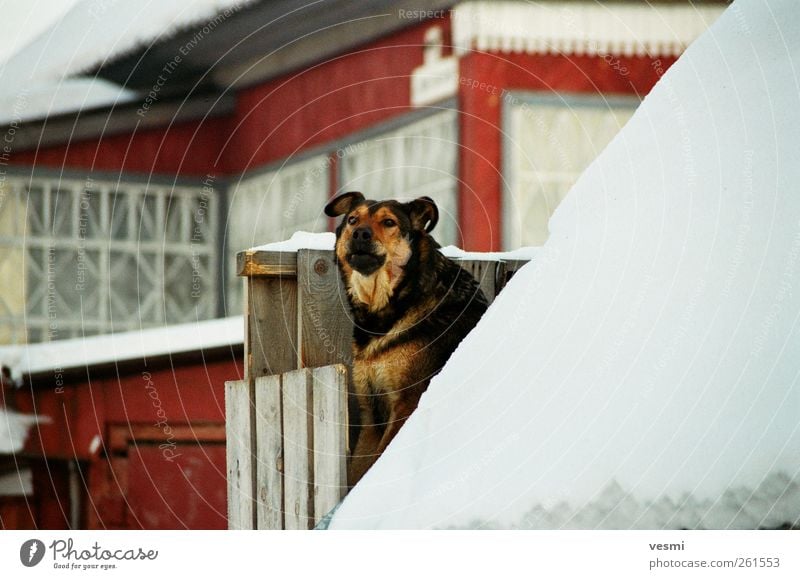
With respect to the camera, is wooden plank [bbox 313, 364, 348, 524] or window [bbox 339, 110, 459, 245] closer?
wooden plank [bbox 313, 364, 348, 524]

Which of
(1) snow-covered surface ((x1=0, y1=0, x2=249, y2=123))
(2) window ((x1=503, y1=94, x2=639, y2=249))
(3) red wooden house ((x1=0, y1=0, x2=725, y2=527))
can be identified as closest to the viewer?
(1) snow-covered surface ((x1=0, y1=0, x2=249, y2=123))

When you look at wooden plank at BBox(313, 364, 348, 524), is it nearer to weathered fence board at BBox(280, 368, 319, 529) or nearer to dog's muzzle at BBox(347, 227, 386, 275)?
weathered fence board at BBox(280, 368, 319, 529)

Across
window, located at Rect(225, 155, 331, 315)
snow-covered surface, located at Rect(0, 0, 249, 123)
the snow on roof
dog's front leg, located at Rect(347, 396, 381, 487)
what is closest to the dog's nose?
dog's front leg, located at Rect(347, 396, 381, 487)

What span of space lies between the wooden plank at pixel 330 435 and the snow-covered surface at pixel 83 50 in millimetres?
1762

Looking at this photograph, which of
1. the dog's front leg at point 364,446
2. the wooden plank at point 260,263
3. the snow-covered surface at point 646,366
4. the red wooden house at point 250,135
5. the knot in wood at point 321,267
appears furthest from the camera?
the red wooden house at point 250,135

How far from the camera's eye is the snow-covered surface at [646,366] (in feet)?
9.16

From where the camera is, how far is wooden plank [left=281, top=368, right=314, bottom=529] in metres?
3.03

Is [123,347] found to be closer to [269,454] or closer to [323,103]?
[323,103]

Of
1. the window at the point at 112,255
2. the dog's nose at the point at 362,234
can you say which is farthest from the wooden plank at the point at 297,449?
the window at the point at 112,255

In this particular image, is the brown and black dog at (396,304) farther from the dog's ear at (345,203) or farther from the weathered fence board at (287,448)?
the weathered fence board at (287,448)

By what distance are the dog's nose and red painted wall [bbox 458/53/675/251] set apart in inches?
60.6

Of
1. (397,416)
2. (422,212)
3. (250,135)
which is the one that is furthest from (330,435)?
(250,135)

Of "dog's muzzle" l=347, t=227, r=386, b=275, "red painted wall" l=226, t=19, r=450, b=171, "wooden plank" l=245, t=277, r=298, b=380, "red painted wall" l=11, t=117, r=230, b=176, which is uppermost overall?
"red painted wall" l=226, t=19, r=450, b=171

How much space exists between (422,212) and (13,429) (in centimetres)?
255
